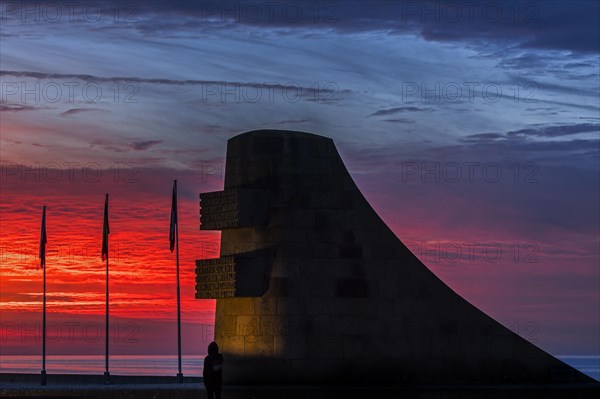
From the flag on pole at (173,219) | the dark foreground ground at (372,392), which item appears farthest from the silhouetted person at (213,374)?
the flag on pole at (173,219)

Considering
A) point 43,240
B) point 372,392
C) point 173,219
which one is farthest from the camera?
point 43,240

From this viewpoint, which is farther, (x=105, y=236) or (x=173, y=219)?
(x=105, y=236)

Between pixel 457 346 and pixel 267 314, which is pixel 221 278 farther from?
pixel 457 346

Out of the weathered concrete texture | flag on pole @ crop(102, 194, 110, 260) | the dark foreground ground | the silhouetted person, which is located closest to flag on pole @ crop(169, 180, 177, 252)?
flag on pole @ crop(102, 194, 110, 260)

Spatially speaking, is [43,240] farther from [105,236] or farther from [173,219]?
[173,219]

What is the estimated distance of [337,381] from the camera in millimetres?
33031

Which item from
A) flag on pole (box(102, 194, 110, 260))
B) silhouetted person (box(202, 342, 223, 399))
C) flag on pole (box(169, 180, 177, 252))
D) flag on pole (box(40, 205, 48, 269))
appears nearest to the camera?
silhouetted person (box(202, 342, 223, 399))

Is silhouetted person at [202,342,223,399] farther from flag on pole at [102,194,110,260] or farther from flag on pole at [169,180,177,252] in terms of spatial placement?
flag on pole at [102,194,110,260]

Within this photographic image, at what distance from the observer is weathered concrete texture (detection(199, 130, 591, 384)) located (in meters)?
33.0

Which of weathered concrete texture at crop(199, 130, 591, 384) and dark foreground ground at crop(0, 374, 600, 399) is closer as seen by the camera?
dark foreground ground at crop(0, 374, 600, 399)

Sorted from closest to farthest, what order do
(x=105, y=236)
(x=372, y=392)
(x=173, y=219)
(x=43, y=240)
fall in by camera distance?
1. (x=372, y=392)
2. (x=173, y=219)
3. (x=105, y=236)
4. (x=43, y=240)

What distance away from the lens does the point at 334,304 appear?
3328 centimetres

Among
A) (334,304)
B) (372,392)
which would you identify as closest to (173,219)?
(334,304)

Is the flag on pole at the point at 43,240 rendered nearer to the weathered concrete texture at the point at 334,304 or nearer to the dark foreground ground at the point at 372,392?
the dark foreground ground at the point at 372,392
